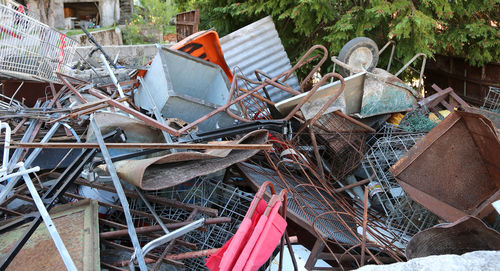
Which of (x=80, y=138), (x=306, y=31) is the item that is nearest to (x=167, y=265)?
(x=80, y=138)

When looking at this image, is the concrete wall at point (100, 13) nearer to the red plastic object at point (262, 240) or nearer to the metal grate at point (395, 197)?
the metal grate at point (395, 197)

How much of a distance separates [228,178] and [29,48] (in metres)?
2.84

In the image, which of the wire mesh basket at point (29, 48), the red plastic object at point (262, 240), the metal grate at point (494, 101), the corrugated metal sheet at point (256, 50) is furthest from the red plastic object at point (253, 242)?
the corrugated metal sheet at point (256, 50)

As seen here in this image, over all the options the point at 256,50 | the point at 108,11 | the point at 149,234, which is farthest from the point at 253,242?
the point at 108,11

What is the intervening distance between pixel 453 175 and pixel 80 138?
3143 millimetres

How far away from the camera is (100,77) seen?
5.50 metres

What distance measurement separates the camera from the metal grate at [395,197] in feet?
10.5

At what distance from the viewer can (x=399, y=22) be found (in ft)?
18.3

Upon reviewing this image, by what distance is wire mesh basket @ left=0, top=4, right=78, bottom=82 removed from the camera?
166 inches

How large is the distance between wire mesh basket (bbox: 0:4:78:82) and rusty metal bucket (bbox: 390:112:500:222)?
4.03 meters

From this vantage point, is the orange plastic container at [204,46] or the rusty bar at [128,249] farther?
the orange plastic container at [204,46]

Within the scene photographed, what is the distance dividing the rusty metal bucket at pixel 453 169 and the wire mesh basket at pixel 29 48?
4.03m

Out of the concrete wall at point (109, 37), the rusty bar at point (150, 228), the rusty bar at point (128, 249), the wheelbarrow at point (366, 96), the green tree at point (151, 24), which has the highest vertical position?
the green tree at point (151, 24)

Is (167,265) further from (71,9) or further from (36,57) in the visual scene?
(71,9)
